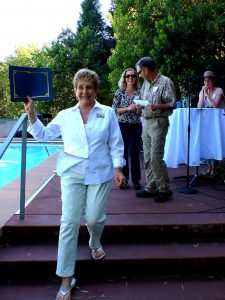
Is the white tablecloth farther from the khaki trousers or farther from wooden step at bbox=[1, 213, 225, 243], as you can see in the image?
wooden step at bbox=[1, 213, 225, 243]

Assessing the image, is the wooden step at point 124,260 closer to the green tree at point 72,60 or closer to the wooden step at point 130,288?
the wooden step at point 130,288

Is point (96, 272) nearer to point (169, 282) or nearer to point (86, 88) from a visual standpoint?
point (169, 282)

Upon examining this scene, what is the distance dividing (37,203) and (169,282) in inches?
73.9

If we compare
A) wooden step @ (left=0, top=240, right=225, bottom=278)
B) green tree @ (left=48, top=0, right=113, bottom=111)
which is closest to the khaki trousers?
wooden step @ (left=0, top=240, right=225, bottom=278)

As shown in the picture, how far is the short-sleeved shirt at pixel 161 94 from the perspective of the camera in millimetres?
4039

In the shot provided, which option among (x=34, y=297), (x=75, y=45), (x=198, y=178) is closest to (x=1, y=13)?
(x=75, y=45)

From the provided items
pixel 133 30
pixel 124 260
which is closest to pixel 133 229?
pixel 124 260

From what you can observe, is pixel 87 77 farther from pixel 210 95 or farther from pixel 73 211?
pixel 210 95

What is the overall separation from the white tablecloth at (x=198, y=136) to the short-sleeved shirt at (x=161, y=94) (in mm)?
933

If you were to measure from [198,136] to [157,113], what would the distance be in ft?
3.60

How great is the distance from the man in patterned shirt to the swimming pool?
4.34 m

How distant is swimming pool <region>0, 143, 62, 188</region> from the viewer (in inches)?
352

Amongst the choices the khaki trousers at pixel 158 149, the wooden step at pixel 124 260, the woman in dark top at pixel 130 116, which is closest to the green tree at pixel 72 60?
the woman in dark top at pixel 130 116

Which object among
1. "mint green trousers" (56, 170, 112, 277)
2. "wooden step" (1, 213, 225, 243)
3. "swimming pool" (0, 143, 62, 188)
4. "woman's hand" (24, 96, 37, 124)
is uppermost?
"woman's hand" (24, 96, 37, 124)
